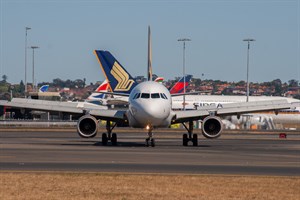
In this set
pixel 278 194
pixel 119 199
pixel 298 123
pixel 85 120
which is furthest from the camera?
pixel 298 123

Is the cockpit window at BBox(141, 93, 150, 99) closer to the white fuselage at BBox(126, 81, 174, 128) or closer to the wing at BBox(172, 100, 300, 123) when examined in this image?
the white fuselage at BBox(126, 81, 174, 128)

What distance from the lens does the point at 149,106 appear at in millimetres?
46062

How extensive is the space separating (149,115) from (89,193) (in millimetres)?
23437

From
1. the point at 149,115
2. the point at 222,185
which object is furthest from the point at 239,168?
Result: the point at 149,115

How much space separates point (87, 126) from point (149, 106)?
4749mm

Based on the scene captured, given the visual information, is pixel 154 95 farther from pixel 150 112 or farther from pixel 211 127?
pixel 211 127

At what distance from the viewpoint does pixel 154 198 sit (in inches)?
857

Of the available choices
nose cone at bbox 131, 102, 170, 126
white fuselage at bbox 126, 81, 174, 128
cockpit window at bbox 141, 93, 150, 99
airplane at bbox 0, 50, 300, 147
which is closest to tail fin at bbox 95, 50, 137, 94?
airplane at bbox 0, 50, 300, 147

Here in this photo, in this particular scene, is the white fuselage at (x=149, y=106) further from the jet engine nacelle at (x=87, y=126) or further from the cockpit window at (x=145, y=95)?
the jet engine nacelle at (x=87, y=126)

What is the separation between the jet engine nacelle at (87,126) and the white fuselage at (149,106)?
227 centimetres

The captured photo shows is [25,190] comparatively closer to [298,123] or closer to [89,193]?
[89,193]

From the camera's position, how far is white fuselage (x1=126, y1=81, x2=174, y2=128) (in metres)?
46.1

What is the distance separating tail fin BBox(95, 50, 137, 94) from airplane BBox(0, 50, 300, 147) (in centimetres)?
4013

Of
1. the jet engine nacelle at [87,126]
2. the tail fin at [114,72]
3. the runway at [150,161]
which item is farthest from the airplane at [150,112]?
the tail fin at [114,72]
